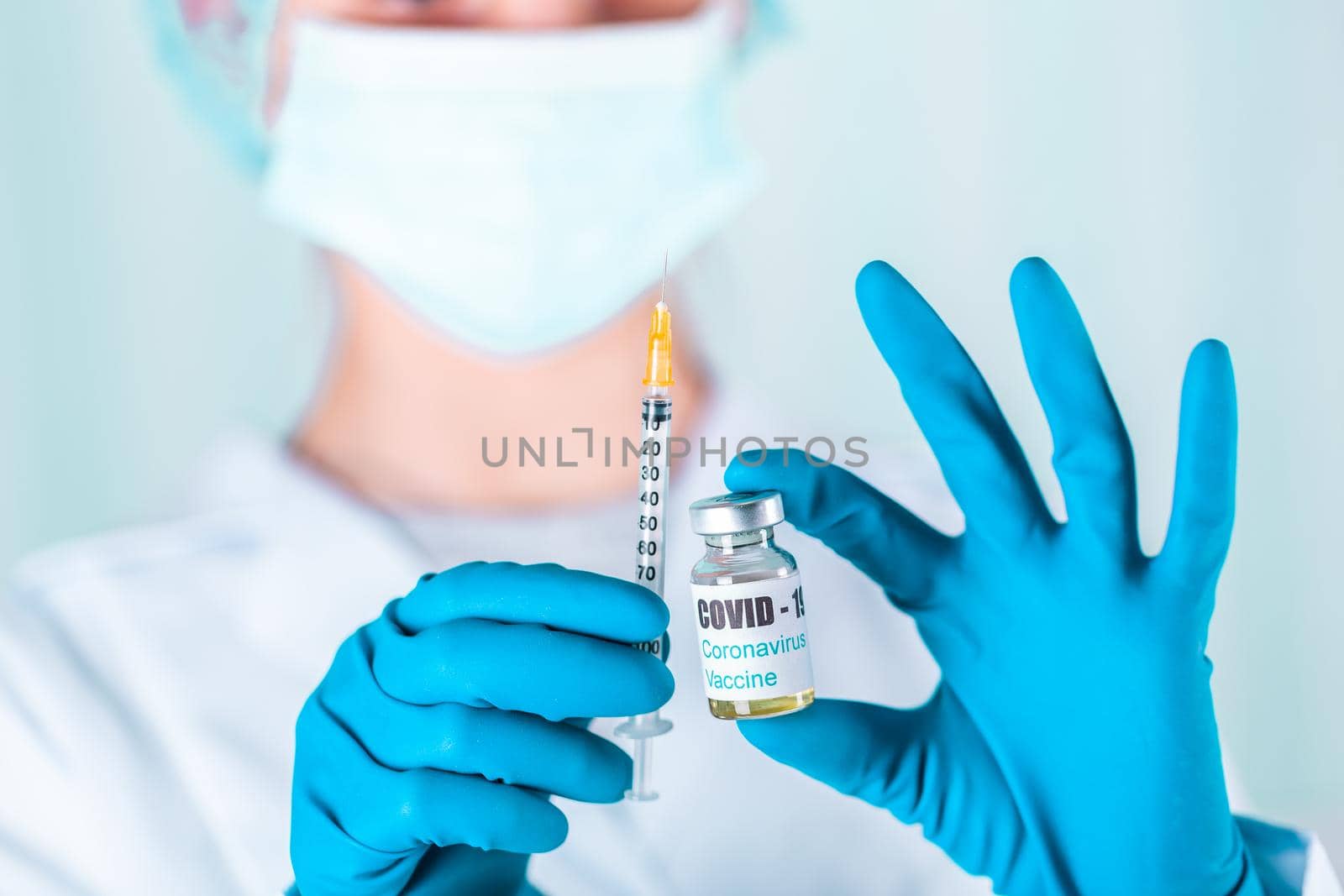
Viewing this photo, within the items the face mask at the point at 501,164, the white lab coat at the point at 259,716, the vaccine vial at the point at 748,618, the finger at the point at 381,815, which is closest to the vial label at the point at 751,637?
the vaccine vial at the point at 748,618

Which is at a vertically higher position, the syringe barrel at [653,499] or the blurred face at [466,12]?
the blurred face at [466,12]

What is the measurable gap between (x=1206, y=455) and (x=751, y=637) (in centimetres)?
46

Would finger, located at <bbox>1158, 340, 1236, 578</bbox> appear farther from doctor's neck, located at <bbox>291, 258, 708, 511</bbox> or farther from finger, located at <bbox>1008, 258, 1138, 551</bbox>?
doctor's neck, located at <bbox>291, 258, 708, 511</bbox>

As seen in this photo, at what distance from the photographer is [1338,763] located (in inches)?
87.1

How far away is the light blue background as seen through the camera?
6.55 feet

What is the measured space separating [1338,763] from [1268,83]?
133cm

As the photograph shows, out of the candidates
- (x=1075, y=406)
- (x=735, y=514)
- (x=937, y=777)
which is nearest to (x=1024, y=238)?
(x=1075, y=406)

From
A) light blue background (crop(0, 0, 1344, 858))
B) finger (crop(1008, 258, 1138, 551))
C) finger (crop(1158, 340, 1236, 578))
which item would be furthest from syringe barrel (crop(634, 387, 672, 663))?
light blue background (crop(0, 0, 1344, 858))

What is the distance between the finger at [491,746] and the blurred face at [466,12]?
97 centimetres

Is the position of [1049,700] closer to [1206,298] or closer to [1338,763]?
[1206,298]

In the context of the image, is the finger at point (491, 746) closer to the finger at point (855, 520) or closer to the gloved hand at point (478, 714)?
the gloved hand at point (478, 714)

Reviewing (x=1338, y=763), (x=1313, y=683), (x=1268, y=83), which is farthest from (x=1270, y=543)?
(x=1268, y=83)

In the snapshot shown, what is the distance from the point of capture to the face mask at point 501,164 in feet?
5.16

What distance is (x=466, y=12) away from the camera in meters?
1.59
